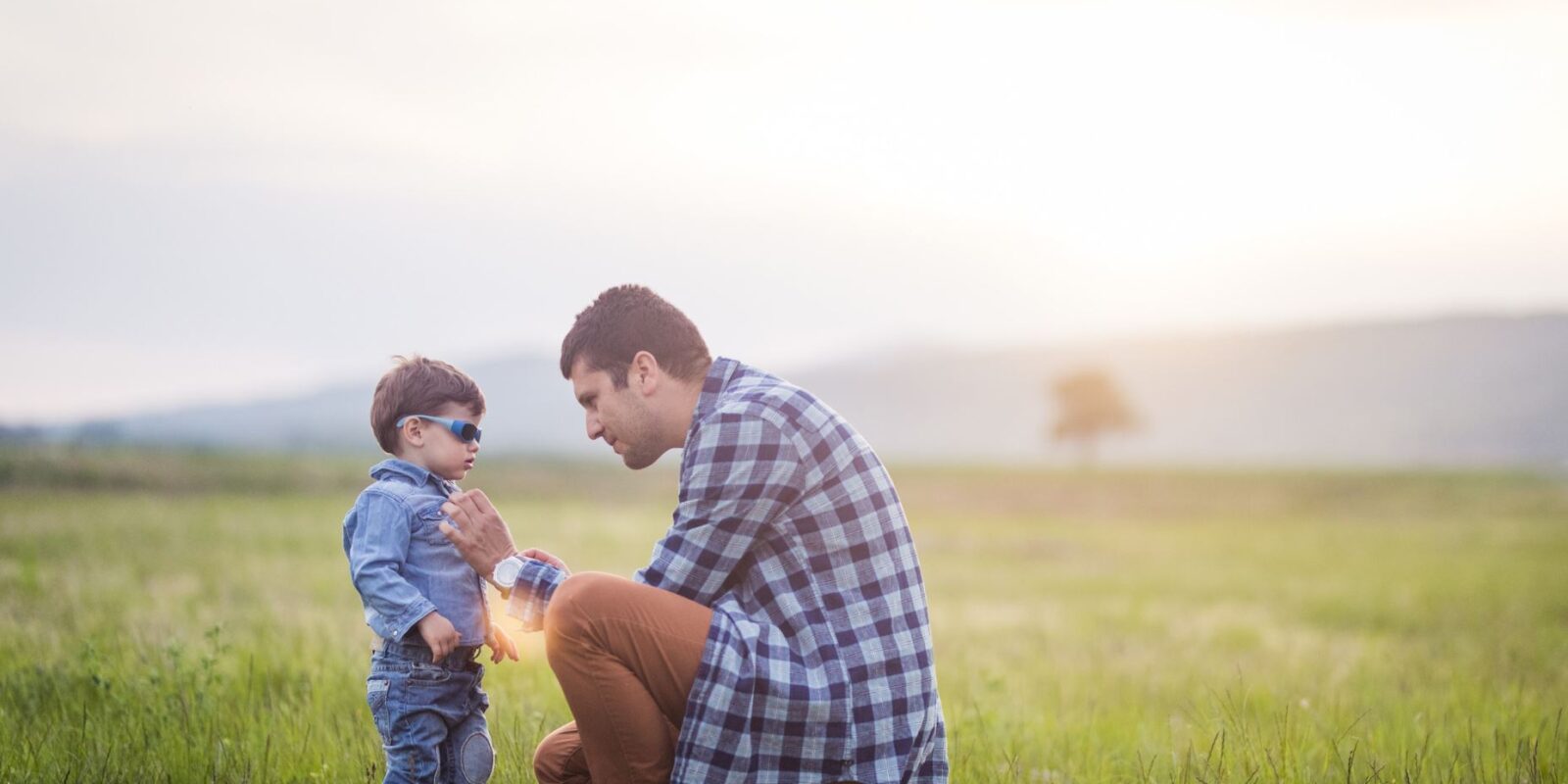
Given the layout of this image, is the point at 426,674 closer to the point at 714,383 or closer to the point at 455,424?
the point at 455,424

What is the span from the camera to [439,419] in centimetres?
389

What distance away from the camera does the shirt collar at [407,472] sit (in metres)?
3.83

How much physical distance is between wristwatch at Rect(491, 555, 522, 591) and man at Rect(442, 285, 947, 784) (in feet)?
0.73

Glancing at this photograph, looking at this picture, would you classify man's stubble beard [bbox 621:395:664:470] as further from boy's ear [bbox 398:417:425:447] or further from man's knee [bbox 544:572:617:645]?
boy's ear [bbox 398:417:425:447]

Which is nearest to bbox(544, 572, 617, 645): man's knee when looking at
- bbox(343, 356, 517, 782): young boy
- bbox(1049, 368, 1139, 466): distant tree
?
bbox(343, 356, 517, 782): young boy

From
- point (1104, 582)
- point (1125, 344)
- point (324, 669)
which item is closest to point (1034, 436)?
point (1125, 344)

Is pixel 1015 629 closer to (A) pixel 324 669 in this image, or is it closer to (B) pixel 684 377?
(A) pixel 324 669

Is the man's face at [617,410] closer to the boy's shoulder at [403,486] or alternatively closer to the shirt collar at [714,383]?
the shirt collar at [714,383]

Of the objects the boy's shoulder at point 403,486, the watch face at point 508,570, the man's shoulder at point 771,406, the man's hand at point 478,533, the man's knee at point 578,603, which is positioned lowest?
the man's knee at point 578,603

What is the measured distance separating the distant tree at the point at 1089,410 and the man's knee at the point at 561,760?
320ft

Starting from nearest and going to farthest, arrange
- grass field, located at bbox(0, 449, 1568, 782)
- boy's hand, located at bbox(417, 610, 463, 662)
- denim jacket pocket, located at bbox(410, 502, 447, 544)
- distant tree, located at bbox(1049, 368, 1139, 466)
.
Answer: boy's hand, located at bbox(417, 610, 463, 662), denim jacket pocket, located at bbox(410, 502, 447, 544), grass field, located at bbox(0, 449, 1568, 782), distant tree, located at bbox(1049, 368, 1139, 466)

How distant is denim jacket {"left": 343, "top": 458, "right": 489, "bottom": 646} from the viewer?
3.56 metres

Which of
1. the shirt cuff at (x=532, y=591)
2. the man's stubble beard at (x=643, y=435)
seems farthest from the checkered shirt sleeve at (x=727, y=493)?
the shirt cuff at (x=532, y=591)

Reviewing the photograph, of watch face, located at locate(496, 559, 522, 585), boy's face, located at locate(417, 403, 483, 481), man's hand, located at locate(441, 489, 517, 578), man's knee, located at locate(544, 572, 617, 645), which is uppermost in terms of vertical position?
boy's face, located at locate(417, 403, 483, 481)
